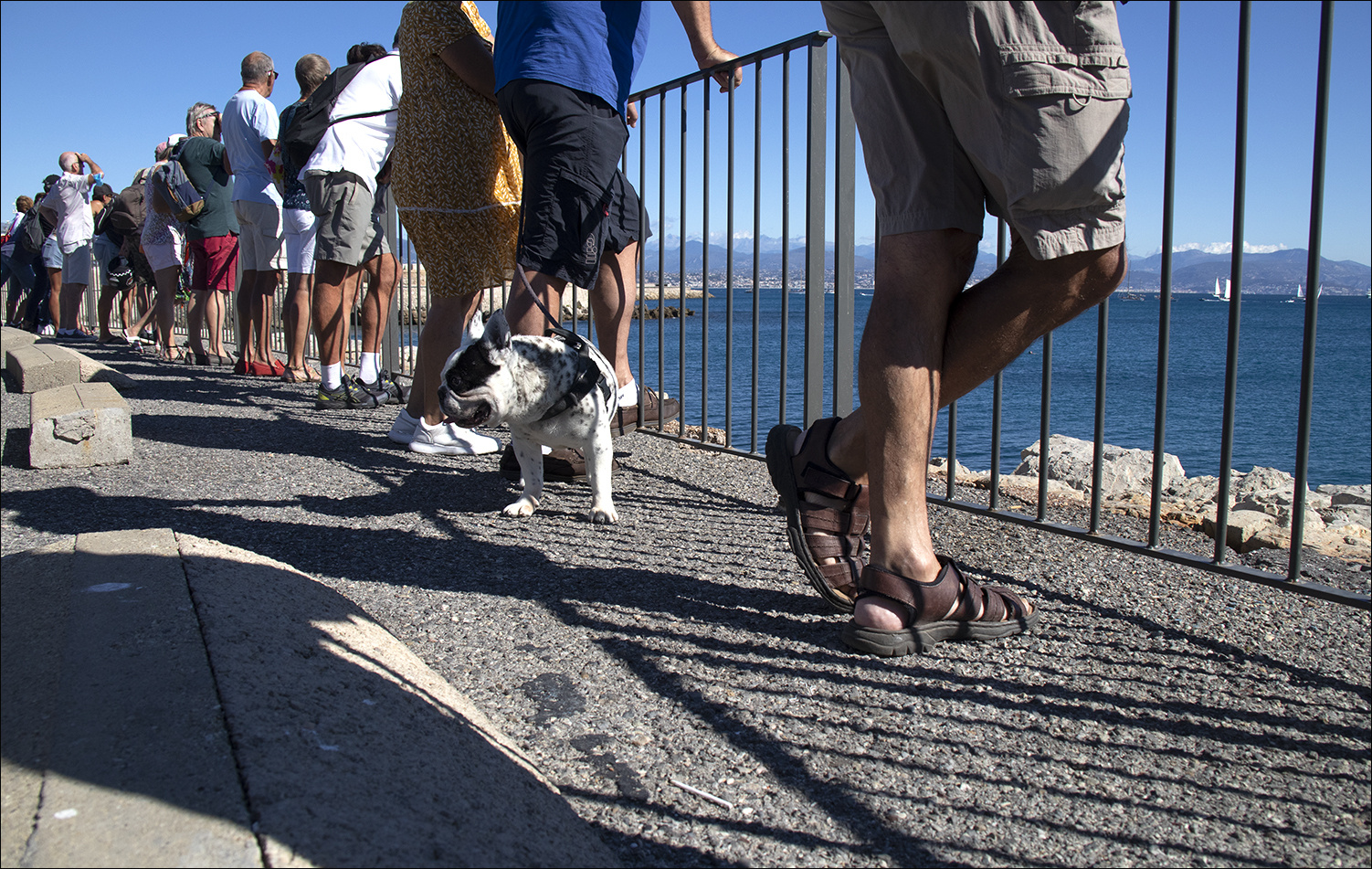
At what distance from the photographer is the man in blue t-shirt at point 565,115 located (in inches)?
130

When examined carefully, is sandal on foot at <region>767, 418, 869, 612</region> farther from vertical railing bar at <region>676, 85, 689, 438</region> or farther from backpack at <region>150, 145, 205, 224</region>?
backpack at <region>150, 145, 205, 224</region>

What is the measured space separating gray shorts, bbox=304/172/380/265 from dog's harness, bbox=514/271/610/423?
8.65 ft

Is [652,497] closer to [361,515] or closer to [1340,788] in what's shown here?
[361,515]

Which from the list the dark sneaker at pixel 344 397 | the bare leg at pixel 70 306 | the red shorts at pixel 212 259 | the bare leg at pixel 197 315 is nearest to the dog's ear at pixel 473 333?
the dark sneaker at pixel 344 397

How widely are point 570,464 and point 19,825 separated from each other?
9.71 ft

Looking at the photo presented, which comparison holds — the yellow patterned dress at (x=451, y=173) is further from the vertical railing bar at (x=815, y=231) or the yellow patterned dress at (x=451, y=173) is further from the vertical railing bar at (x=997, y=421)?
the vertical railing bar at (x=997, y=421)

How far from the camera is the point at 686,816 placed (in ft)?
4.90

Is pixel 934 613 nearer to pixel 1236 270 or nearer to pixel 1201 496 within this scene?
pixel 1236 270

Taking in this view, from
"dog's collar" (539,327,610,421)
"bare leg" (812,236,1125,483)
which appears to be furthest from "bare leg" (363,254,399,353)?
"bare leg" (812,236,1125,483)

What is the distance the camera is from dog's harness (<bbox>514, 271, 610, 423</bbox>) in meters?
3.28

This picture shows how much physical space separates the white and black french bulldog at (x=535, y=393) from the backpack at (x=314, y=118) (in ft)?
11.2

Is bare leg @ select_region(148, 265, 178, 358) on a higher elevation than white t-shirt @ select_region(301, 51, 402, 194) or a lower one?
lower

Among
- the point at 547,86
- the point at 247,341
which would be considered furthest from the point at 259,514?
the point at 247,341

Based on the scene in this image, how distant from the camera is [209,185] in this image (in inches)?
323
